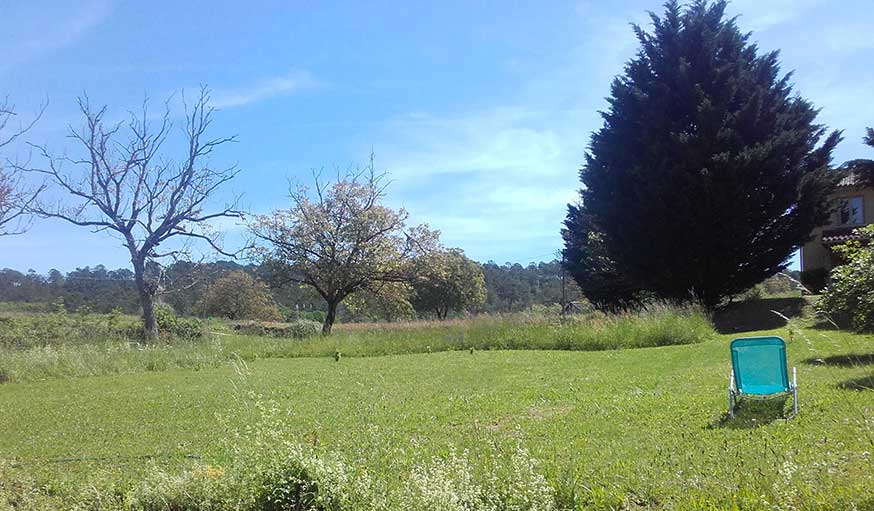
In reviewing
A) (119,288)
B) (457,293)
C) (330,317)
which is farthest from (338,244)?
(457,293)

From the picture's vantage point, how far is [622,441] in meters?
4.94

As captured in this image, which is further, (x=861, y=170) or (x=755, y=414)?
(x=861, y=170)

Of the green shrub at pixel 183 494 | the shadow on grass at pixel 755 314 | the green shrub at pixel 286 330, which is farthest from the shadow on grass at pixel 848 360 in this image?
the green shrub at pixel 286 330

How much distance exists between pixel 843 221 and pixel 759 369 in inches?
962

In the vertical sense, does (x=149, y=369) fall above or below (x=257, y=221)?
below

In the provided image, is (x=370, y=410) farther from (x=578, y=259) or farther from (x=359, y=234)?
(x=578, y=259)

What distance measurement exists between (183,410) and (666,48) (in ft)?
66.2

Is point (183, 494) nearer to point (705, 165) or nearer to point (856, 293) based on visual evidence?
point (856, 293)

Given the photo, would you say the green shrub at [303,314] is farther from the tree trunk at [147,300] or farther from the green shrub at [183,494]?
the green shrub at [183,494]

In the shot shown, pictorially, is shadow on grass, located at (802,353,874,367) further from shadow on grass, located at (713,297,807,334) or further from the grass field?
shadow on grass, located at (713,297,807,334)

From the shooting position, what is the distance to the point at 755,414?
5.57 metres

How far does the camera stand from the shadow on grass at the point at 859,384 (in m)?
6.39

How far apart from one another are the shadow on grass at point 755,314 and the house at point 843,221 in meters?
5.16

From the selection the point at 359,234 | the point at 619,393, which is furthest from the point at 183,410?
the point at 359,234
